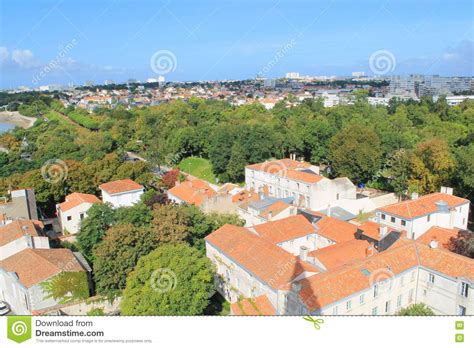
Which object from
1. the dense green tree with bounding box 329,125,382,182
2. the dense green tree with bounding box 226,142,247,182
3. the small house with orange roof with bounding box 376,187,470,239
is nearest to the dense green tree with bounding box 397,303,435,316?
the small house with orange roof with bounding box 376,187,470,239

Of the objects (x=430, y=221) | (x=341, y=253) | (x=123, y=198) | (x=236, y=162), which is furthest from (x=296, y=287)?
(x=236, y=162)

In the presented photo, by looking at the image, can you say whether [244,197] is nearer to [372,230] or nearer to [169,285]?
[372,230]

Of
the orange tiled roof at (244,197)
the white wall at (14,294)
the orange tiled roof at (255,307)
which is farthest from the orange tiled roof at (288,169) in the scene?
the white wall at (14,294)

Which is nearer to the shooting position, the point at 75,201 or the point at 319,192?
the point at 75,201

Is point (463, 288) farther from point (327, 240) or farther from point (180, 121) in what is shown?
point (180, 121)

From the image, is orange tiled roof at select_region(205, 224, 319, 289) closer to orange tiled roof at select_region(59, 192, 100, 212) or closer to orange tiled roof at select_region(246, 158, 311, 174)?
orange tiled roof at select_region(59, 192, 100, 212)

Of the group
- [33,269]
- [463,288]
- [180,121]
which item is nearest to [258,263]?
[463,288]
